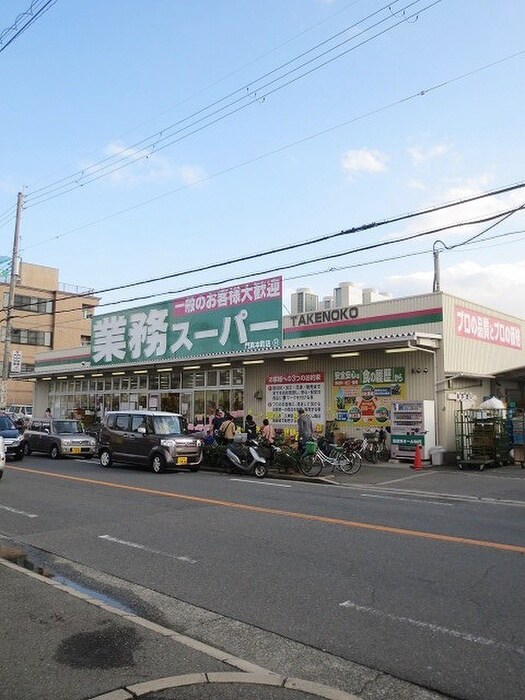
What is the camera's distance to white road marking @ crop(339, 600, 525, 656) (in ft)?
15.0

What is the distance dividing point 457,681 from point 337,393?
19.0m

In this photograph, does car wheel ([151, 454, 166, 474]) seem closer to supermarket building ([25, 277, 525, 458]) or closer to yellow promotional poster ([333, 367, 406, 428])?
supermarket building ([25, 277, 525, 458])

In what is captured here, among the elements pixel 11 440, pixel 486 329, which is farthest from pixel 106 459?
pixel 486 329

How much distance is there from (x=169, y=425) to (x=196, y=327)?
25.8 feet

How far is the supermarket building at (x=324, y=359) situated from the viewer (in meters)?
20.7

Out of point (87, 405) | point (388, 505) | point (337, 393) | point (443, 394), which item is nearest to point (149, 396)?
point (87, 405)

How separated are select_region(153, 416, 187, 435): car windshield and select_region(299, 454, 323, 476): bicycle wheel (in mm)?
4030

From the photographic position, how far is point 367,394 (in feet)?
72.5

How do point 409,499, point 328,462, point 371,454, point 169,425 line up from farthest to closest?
1. point 371,454
2. point 169,425
3. point 328,462
4. point 409,499

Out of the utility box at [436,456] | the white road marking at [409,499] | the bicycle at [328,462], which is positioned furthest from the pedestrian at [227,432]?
the white road marking at [409,499]

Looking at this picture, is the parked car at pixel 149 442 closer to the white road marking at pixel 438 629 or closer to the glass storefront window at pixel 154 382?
the glass storefront window at pixel 154 382

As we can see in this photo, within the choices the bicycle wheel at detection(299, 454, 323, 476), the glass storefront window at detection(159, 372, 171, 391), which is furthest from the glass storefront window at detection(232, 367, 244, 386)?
the bicycle wheel at detection(299, 454, 323, 476)

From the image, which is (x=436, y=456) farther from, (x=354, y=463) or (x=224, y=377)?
(x=224, y=377)

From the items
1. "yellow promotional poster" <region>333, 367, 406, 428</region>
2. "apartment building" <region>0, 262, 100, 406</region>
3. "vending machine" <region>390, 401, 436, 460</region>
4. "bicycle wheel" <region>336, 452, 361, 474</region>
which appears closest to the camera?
"bicycle wheel" <region>336, 452, 361, 474</region>
